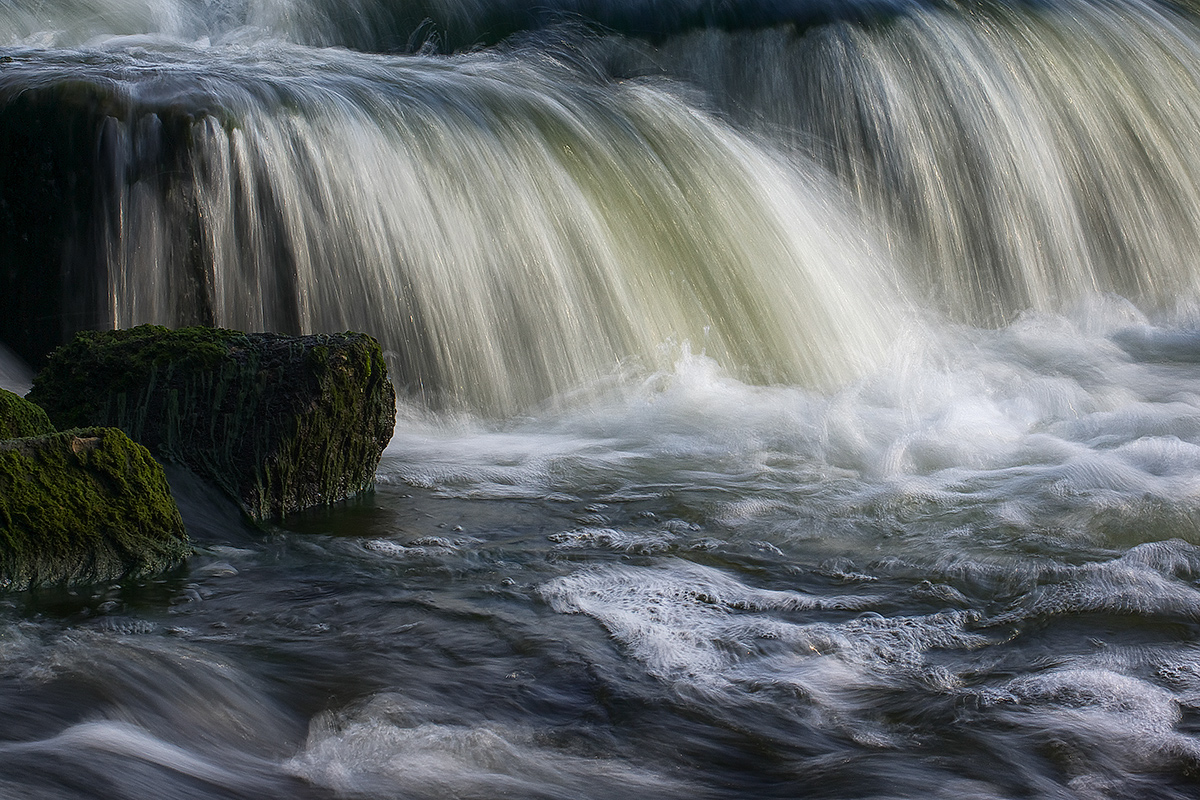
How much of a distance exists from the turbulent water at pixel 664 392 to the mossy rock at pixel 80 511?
11 centimetres

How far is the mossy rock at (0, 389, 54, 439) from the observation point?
12.8 ft

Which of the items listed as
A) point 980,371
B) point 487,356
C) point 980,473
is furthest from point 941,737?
point 980,371

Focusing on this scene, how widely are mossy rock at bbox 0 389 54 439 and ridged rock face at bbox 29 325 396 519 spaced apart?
282 millimetres

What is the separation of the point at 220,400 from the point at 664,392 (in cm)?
256

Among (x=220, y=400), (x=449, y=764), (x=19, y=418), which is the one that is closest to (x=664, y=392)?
(x=220, y=400)

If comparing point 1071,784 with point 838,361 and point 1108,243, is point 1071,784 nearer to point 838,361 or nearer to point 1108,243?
point 838,361

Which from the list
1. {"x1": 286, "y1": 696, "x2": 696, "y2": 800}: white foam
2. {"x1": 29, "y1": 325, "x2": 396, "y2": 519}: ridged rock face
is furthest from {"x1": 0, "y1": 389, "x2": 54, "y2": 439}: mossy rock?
{"x1": 286, "y1": 696, "x2": 696, "y2": 800}: white foam

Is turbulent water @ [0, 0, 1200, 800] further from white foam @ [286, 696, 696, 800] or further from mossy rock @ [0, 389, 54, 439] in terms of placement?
mossy rock @ [0, 389, 54, 439]

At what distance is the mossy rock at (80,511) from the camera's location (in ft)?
11.4

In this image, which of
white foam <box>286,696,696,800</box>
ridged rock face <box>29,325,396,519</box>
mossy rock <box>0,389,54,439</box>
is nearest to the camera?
white foam <box>286,696,696,800</box>

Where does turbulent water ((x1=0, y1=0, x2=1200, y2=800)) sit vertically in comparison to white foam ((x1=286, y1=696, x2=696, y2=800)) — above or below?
above

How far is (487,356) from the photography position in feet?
20.0

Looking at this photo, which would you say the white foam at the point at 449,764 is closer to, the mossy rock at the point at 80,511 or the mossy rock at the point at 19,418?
the mossy rock at the point at 80,511

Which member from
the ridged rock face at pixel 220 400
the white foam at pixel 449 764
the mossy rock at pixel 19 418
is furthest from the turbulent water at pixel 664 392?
the mossy rock at pixel 19 418
